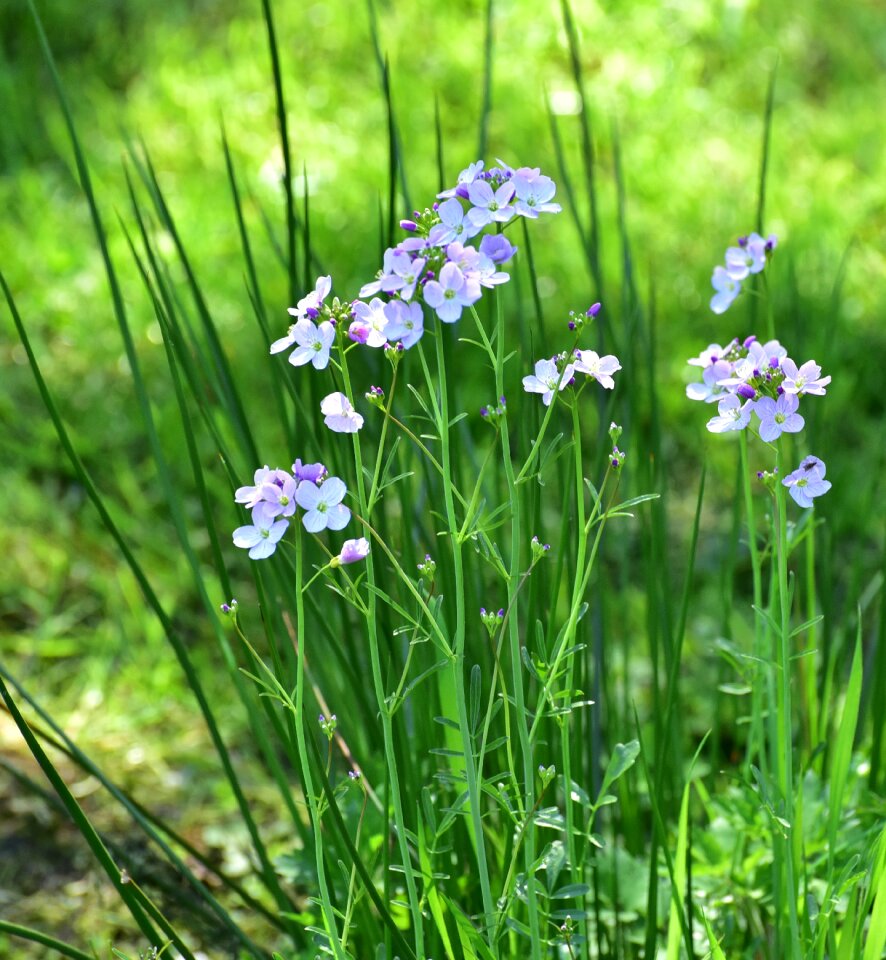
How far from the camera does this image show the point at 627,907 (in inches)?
51.9

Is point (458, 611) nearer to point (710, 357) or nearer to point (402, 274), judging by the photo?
point (402, 274)

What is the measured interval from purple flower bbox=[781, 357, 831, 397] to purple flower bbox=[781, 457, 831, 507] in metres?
0.06

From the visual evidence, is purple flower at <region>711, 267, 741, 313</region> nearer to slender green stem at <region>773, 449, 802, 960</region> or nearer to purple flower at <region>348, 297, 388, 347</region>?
slender green stem at <region>773, 449, 802, 960</region>

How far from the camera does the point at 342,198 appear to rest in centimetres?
324

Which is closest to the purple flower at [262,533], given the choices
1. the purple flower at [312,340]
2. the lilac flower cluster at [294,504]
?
the lilac flower cluster at [294,504]

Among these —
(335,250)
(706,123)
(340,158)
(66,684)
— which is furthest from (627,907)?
(706,123)

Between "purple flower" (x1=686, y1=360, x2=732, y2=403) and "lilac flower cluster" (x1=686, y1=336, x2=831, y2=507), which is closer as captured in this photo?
"lilac flower cluster" (x1=686, y1=336, x2=831, y2=507)

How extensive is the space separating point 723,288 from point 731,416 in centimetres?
35

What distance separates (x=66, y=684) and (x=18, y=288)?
1.25 metres

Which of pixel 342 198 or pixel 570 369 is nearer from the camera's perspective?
pixel 570 369

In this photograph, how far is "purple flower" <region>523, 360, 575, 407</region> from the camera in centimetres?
91

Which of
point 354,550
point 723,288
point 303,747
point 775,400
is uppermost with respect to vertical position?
point 723,288

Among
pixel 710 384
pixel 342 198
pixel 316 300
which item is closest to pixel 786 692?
pixel 710 384

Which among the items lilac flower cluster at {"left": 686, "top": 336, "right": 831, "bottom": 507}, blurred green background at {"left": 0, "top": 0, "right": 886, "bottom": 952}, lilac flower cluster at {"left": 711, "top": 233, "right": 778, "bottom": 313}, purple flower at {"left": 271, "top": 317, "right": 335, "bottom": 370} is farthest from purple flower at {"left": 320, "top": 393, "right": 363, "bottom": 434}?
blurred green background at {"left": 0, "top": 0, "right": 886, "bottom": 952}
